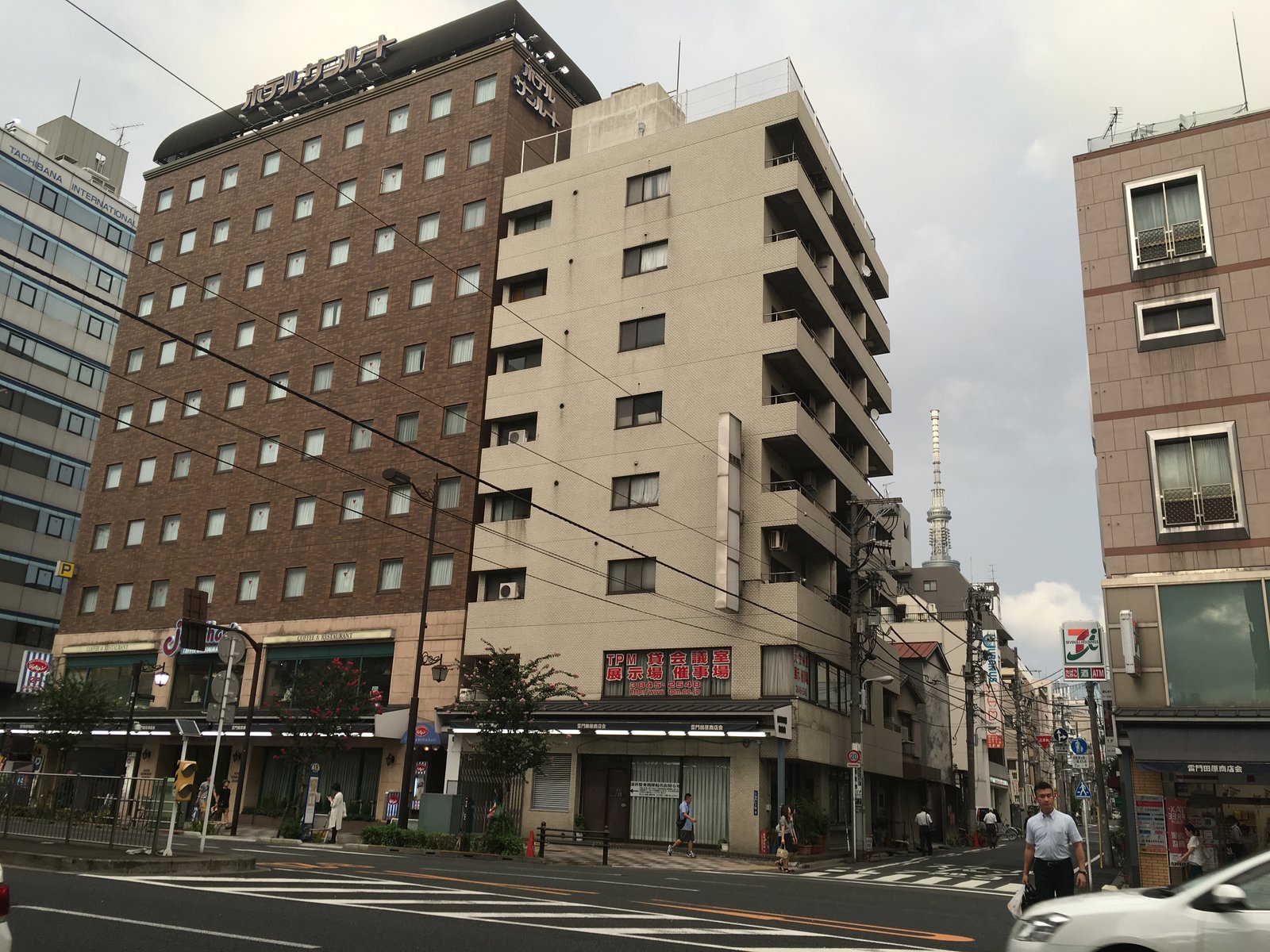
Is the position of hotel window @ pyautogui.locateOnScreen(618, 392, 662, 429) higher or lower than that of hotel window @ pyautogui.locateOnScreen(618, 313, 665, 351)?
lower

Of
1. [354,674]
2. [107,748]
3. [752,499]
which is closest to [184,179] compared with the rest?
[107,748]

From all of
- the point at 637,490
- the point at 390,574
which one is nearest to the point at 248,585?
the point at 390,574

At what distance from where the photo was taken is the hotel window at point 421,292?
44.7m

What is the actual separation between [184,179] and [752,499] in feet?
130

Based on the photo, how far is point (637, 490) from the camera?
122ft

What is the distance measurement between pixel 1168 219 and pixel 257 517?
124 feet

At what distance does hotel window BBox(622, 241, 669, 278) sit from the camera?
39.6 m

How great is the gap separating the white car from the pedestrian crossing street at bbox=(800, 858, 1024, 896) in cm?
1496

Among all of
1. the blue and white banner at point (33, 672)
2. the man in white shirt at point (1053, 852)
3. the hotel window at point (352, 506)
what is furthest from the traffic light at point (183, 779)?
the blue and white banner at point (33, 672)

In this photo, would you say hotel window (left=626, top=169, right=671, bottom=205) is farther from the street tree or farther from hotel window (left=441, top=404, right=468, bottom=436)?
the street tree

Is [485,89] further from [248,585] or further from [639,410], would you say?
[248,585]

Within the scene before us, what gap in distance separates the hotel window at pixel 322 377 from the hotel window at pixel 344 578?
8520 mm

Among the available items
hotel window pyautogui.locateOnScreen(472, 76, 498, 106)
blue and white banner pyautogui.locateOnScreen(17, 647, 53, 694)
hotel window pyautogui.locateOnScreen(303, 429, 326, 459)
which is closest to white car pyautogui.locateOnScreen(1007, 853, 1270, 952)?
hotel window pyautogui.locateOnScreen(303, 429, 326, 459)

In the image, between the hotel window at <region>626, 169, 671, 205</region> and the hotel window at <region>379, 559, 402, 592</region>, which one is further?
the hotel window at <region>379, 559, 402, 592</region>
